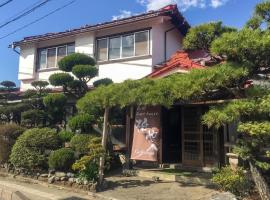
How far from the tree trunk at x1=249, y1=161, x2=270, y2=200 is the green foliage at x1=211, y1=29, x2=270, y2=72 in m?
2.85

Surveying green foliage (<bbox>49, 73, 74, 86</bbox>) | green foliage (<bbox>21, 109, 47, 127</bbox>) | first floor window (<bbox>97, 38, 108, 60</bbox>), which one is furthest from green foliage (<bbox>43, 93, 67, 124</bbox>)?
first floor window (<bbox>97, 38, 108, 60</bbox>)

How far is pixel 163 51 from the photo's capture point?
18891 mm

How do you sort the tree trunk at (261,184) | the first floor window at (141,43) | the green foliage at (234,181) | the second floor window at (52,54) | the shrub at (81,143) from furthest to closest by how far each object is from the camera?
the second floor window at (52,54)
the first floor window at (141,43)
the shrub at (81,143)
the green foliage at (234,181)
the tree trunk at (261,184)

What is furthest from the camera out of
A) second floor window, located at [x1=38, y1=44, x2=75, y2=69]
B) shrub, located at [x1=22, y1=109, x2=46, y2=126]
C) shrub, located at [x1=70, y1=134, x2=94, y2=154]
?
second floor window, located at [x1=38, y1=44, x2=75, y2=69]

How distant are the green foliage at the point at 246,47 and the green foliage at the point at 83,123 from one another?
23.8 feet

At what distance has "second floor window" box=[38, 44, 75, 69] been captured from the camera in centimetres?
2145

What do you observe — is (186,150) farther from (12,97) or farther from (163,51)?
(12,97)

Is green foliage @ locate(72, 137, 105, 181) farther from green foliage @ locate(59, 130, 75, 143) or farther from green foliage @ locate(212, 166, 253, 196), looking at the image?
green foliage @ locate(212, 166, 253, 196)

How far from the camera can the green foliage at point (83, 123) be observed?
588 inches

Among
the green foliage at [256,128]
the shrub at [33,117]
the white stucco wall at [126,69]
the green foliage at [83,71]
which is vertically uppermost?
the white stucco wall at [126,69]

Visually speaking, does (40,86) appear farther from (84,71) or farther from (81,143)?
(81,143)

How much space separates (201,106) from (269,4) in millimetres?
5332

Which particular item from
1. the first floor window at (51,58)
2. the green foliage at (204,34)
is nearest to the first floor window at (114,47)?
the first floor window at (51,58)

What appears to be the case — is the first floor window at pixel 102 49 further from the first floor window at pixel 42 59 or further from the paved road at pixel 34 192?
the paved road at pixel 34 192
